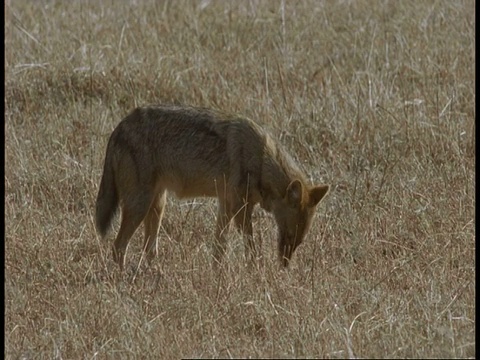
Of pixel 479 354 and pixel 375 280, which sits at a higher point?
pixel 479 354

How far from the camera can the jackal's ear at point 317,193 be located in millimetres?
9039

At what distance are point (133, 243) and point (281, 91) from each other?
10.1 ft

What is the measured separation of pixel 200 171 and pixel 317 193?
87 cm

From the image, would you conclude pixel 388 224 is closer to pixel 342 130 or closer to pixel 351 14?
pixel 342 130

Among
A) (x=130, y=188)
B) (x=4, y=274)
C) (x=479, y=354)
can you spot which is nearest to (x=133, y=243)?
(x=130, y=188)

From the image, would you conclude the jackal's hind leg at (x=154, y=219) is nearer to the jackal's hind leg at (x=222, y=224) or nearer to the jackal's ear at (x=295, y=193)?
the jackal's hind leg at (x=222, y=224)

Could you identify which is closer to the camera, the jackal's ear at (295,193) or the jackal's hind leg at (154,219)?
the jackal's ear at (295,193)

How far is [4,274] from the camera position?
877 centimetres

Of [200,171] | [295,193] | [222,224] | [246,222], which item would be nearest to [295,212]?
[295,193]

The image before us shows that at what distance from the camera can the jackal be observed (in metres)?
9.15

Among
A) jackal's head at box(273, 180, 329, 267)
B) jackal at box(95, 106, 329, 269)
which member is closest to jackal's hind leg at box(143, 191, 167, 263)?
jackal at box(95, 106, 329, 269)

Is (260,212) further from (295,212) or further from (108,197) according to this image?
(108,197)

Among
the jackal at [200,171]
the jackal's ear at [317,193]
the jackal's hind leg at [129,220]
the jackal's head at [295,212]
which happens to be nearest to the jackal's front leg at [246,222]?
the jackal at [200,171]

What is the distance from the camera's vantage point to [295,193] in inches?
355
